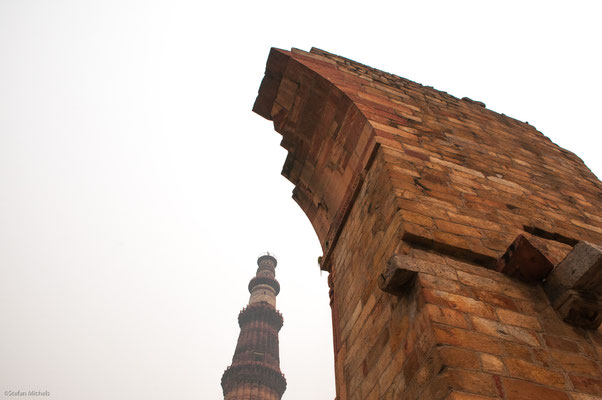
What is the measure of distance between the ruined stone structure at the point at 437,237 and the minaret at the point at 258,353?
20.2 metres

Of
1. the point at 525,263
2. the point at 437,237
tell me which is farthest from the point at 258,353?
the point at 525,263

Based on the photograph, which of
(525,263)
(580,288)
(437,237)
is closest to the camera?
(580,288)

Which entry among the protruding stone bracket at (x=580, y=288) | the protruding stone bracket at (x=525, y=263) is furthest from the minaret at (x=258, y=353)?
the protruding stone bracket at (x=580, y=288)

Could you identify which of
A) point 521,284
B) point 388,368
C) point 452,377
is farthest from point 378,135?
point 452,377

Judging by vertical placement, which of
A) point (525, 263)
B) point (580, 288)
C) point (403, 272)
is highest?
point (525, 263)

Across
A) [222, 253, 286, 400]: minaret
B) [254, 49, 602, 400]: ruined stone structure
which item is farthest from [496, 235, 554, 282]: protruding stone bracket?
[222, 253, 286, 400]: minaret

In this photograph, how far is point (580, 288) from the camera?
1.94m

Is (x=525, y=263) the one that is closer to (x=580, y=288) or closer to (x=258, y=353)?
(x=580, y=288)

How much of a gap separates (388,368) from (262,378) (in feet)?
74.2

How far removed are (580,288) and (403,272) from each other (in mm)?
831

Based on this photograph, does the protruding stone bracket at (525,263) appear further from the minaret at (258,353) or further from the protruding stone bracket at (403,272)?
the minaret at (258,353)

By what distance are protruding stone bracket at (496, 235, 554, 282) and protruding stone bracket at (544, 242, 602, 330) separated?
10 cm

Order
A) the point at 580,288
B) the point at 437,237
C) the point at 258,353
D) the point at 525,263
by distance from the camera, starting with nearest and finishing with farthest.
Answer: the point at 580,288 < the point at 525,263 < the point at 437,237 < the point at 258,353

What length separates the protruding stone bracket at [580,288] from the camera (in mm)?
1869
